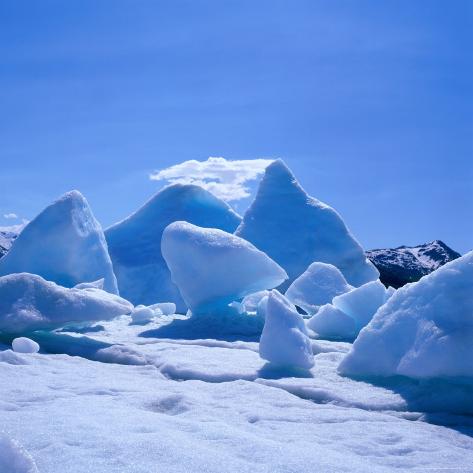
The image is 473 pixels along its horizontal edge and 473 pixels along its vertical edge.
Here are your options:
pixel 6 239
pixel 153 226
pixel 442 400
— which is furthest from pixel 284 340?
pixel 6 239

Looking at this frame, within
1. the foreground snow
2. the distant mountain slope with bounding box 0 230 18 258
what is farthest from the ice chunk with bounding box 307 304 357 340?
the distant mountain slope with bounding box 0 230 18 258

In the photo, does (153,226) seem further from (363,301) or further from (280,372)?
(280,372)

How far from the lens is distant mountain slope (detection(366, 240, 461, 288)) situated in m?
27.0

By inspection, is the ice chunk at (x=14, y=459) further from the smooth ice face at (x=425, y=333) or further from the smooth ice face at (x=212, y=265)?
the smooth ice face at (x=212, y=265)

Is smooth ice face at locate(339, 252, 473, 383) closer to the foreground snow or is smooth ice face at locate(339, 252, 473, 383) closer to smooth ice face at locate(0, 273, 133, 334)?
the foreground snow

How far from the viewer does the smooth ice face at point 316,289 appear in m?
9.02

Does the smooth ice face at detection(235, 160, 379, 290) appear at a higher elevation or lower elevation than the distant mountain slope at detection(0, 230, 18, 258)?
lower

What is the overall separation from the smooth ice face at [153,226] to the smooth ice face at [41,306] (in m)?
8.02

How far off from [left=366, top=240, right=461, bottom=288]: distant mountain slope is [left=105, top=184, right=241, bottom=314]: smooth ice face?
42.7 feet

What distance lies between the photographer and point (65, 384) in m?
3.65

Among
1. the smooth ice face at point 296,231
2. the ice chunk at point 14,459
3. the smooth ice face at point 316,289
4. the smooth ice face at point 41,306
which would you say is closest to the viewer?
the ice chunk at point 14,459

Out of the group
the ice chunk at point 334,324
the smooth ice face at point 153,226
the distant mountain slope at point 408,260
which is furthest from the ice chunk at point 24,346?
the distant mountain slope at point 408,260

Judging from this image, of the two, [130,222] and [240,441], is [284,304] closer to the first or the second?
[240,441]

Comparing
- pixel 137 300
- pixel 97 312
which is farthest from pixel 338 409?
pixel 137 300
